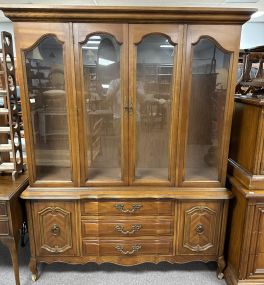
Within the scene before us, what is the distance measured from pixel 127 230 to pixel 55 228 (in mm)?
509

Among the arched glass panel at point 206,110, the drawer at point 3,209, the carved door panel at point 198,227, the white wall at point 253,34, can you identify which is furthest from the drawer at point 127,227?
the white wall at point 253,34

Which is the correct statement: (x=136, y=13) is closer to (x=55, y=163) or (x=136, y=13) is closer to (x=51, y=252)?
(x=55, y=163)

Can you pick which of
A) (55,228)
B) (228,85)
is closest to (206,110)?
(228,85)

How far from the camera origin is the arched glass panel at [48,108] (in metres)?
1.55

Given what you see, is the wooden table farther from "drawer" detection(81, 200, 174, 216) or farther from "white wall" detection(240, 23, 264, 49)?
"white wall" detection(240, 23, 264, 49)

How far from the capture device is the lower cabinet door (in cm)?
169

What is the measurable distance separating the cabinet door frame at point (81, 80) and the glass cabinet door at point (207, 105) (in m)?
0.38

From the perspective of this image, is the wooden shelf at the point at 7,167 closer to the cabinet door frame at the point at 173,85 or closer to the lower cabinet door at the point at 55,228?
the lower cabinet door at the point at 55,228

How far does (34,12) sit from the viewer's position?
55.1 inches

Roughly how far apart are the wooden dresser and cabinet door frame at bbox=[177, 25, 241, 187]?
0.10 metres

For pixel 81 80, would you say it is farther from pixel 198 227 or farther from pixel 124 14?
pixel 198 227

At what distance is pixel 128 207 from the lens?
1688mm

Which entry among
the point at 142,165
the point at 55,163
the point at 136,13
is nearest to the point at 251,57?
the point at 136,13

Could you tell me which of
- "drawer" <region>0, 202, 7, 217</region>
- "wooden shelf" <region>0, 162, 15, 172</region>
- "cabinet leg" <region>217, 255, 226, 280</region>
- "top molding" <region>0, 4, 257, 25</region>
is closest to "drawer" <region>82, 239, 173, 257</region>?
"cabinet leg" <region>217, 255, 226, 280</region>
